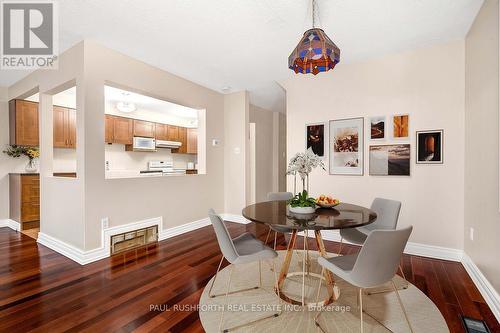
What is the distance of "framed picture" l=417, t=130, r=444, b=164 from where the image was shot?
2.83m

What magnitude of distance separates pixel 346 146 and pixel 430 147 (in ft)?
3.20

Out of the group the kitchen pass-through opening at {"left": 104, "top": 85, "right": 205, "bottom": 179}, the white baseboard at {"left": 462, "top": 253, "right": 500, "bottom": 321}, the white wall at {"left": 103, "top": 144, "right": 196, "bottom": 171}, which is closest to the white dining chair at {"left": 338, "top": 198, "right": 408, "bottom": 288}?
the white baseboard at {"left": 462, "top": 253, "right": 500, "bottom": 321}

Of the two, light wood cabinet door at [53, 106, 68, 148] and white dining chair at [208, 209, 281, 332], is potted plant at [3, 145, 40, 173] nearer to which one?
light wood cabinet door at [53, 106, 68, 148]

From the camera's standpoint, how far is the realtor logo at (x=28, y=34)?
7.29 ft

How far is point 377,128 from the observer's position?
317cm

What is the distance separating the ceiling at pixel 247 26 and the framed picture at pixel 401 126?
868mm

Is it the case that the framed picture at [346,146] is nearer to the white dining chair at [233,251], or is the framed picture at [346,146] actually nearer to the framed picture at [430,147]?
the framed picture at [430,147]

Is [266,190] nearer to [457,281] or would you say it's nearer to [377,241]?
[457,281]

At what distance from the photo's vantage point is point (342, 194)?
3430 mm

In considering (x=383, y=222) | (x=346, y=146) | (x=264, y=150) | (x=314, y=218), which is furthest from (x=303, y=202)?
(x=264, y=150)

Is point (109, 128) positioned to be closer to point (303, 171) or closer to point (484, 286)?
point (303, 171)

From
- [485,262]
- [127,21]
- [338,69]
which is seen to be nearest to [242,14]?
[127,21]

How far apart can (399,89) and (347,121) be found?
73cm

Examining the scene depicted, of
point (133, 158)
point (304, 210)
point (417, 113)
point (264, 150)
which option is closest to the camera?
point (304, 210)
